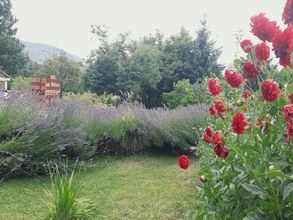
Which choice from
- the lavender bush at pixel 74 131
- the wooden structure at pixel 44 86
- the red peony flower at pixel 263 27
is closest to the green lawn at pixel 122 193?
the lavender bush at pixel 74 131

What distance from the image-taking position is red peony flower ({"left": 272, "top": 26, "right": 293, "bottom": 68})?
91cm

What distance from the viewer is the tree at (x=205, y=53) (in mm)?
19828

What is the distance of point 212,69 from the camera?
794 inches

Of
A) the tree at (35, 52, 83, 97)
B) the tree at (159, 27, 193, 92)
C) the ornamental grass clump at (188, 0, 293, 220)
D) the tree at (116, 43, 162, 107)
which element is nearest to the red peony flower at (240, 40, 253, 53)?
the ornamental grass clump at (188, 0, 293, 220)

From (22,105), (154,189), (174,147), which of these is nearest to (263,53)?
(154,189)

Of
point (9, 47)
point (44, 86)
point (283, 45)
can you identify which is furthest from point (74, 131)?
point (9, 47)

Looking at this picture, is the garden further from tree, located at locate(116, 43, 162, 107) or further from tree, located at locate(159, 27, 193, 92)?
tree, located at locate(159, 27, 193, 92)

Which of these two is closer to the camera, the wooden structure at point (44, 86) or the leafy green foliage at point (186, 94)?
the wooden structure at point (44, 86)

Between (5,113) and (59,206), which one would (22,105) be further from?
(59,206)

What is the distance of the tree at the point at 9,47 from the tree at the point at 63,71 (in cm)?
188

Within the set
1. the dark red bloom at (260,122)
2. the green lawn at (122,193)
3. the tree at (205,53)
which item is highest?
the tree at (205,53)

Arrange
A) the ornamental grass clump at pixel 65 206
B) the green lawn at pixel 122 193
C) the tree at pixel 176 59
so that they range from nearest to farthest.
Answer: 1. the ornamental grass clump at pixel 65 206
2. the green lawn at pixel 122 193
3. the tree at pixel 176 59

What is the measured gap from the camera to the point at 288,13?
98 cm

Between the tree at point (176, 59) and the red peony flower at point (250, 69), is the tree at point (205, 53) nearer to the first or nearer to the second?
the tree at point (176, 59)
